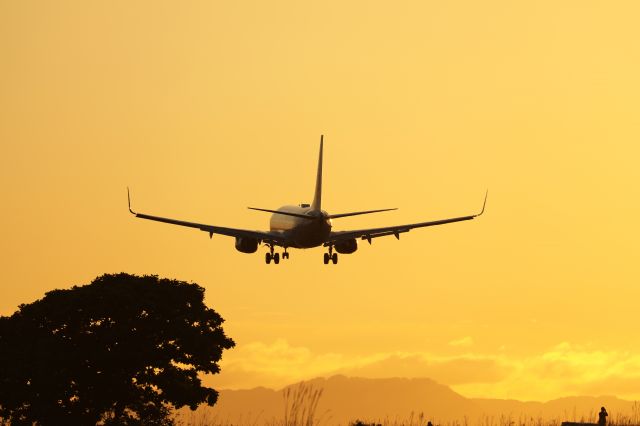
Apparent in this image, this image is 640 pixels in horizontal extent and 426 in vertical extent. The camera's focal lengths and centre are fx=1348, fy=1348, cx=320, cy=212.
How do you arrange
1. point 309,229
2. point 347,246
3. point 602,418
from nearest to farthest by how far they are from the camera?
point 602,418 → point 309,229 → point 347,246

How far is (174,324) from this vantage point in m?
100

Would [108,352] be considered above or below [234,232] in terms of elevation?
below

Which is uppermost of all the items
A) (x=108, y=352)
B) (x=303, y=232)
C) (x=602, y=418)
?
(x=303, y=232)

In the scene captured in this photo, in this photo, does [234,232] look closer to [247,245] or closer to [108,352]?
[247,245]

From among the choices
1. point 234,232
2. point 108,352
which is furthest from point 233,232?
point 108,352

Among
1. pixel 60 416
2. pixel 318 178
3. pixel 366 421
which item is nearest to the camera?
pixel 366 421

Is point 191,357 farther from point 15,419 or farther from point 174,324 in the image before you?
point 15,419

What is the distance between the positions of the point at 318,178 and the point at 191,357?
181ft

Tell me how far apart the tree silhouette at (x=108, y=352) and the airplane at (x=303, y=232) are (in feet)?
95.6

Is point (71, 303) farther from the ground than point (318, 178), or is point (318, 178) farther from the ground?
point (318, 178)

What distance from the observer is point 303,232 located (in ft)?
439

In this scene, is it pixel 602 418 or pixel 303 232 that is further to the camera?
pixel 303 232

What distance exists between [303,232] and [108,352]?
38.8 m

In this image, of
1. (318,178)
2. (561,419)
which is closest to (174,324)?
(561,419)
